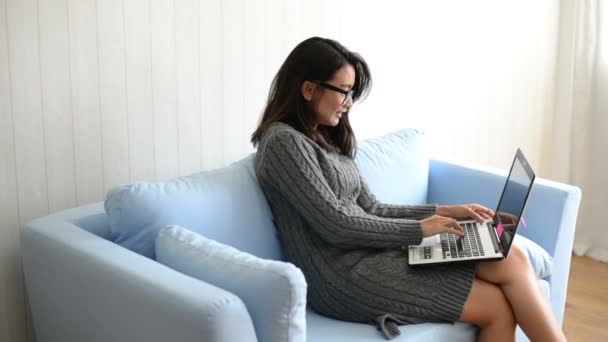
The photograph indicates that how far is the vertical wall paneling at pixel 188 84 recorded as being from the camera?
2.57 m

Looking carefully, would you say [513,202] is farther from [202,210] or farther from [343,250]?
[202,210]

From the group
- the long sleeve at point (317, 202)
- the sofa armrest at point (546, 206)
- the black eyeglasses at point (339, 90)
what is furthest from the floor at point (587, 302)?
the black eyeglasses at point (339, 90)

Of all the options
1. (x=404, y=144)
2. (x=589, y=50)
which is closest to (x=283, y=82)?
(x=404, y=144)

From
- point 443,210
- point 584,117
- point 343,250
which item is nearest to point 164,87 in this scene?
point 343,250

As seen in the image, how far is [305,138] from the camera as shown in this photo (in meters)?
2.28

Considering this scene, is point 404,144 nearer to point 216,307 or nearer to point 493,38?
point 493,38

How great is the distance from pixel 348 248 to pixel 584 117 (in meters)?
2.15

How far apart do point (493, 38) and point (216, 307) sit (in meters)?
2.45

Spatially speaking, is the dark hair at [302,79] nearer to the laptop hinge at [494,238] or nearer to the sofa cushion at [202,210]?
the sofa cushion at [202,210]

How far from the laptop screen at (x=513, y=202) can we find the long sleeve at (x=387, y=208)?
0.22 meters

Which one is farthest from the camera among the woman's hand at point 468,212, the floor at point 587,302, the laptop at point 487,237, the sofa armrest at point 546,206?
the floor at point 587,302

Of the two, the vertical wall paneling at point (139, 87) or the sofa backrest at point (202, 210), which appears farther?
the vertical wall paneling at point (139, 87)

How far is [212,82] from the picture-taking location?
269cm

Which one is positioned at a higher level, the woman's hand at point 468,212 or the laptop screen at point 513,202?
the laptop screen at point 513,202
